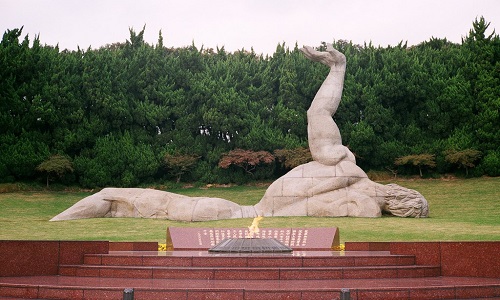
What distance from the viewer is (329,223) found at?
19.2 m

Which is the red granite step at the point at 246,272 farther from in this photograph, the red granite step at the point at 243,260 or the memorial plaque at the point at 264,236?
the memorial plaque at the point at 264,236

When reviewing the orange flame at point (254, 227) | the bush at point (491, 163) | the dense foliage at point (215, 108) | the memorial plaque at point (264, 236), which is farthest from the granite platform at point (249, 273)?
the bush at point (491, 163)

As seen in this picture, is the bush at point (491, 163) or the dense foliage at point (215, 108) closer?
the bush at point (491, 163)

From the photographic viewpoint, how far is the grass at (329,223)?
55.6ft

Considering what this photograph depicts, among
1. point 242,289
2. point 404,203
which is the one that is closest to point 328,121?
point 404,203

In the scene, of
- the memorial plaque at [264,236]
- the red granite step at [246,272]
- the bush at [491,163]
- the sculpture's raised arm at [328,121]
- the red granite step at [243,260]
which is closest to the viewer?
the red granite step at [246,272]

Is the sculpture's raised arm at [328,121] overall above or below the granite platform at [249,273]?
above

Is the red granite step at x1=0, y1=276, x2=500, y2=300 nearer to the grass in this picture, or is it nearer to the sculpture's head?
the grass

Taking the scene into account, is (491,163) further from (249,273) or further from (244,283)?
(244,283)

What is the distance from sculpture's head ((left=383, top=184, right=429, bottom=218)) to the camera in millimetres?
20938

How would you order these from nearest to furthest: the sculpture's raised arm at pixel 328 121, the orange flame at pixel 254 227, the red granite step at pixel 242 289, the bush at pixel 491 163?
1. the red granite step at pixel 242 289
2. the orange flame at pixel 254 227
3. the sculpture's raised arm at pixel 328 121
4. the bush at pixel 491 163

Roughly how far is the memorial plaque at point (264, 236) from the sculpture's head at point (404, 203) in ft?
27.1

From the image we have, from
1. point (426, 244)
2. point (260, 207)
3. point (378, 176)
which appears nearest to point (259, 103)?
point (378, 176)

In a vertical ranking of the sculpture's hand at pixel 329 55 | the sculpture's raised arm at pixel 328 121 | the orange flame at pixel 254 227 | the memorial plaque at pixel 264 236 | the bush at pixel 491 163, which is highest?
the sculpture's hand at pixel 329 55
